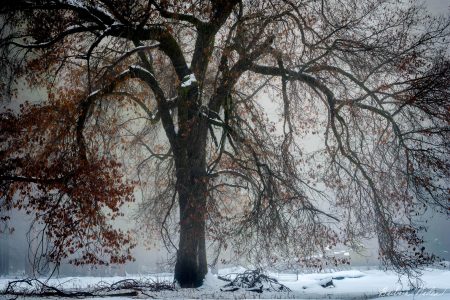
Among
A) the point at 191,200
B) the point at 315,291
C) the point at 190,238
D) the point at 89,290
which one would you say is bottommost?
the point at 315,291

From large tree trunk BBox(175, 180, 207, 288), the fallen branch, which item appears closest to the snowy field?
the fallen branch

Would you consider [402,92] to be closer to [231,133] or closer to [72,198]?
[231,133]

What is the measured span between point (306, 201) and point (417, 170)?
3684 mm

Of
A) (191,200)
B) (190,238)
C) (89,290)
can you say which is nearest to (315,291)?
(190,238)

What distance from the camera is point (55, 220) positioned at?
974 cm

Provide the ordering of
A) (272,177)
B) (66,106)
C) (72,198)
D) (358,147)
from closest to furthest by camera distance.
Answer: (72,198) < (66,106) < (272,177) < (358,147)

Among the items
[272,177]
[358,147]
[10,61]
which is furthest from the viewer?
[358,147]

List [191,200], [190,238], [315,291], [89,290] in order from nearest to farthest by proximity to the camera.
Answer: [89,290] → [191,200] → [190,238] → [315,291]

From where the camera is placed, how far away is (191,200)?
1305cm

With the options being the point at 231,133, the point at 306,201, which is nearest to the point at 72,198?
the point at 231,133

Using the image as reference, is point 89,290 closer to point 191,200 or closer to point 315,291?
point 191,200

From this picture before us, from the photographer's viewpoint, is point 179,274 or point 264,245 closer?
point 264,245

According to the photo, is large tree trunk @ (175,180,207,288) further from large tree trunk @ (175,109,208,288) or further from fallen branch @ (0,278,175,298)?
fallen branch @ (0,278,175,298)

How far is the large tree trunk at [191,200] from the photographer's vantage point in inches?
518
